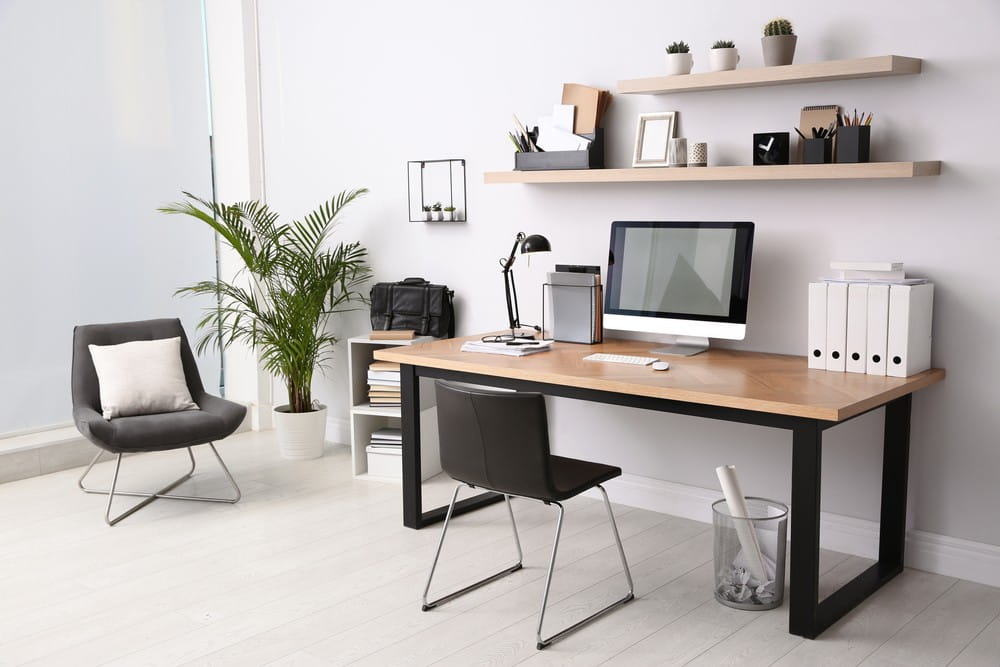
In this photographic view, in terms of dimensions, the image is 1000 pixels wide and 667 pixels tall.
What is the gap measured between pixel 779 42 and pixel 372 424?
252cm

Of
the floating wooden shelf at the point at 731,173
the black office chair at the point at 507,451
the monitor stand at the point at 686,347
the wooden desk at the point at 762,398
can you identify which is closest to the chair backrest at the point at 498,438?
the black office chair at the point at 507,451

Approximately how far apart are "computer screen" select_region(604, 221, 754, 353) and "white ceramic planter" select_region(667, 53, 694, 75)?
558 mm

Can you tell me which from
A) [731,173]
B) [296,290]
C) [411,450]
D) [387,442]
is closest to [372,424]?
[387,442]

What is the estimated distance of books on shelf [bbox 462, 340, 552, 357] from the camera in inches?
141

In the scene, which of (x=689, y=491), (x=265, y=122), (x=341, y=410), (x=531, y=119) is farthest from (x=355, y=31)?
(x=689, y=491)

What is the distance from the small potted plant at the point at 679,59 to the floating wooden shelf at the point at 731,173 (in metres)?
0.36

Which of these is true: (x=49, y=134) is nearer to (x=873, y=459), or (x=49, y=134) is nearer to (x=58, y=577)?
(x=58, y=577)

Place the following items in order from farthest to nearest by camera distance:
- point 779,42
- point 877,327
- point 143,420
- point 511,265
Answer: point 511,265
point 143,420
point 779,42
point 877,327

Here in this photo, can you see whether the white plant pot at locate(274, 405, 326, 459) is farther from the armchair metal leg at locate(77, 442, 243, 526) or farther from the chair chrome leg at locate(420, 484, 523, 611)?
the chair chrome leg at locate(420, 484, 523, 611)

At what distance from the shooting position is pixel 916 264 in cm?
325

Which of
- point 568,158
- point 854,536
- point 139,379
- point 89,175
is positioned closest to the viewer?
point 854,536

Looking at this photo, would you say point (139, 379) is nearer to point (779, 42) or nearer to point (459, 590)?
point (459, 590)

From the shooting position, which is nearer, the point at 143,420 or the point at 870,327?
the point at 870,327

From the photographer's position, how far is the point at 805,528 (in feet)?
9.08
